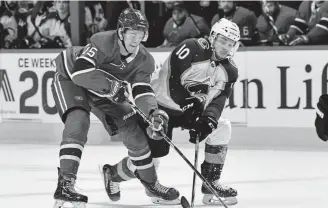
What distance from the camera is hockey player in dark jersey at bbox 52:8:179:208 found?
3.69 meters

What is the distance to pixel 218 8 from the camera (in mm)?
6848

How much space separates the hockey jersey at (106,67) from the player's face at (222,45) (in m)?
0.33

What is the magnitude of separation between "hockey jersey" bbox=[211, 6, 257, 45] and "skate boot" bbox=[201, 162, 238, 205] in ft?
8.65

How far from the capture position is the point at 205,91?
4.22 meters

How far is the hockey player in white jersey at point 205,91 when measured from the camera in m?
4.04

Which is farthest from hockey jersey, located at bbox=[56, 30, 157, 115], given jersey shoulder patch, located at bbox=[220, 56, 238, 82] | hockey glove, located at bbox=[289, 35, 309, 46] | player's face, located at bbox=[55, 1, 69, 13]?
player's face, located at bbox=[55, 1, 69, 13]

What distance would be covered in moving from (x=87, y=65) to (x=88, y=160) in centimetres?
214

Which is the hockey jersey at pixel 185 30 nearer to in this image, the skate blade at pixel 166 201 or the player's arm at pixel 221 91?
the player's arm at pixel 221 91

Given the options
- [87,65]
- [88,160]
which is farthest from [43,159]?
[87,65]

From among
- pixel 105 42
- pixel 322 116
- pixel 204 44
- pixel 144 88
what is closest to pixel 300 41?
pixel 204 44

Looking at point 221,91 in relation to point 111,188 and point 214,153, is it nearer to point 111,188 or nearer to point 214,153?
point 214,153

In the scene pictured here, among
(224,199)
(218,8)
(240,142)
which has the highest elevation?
(218,8)

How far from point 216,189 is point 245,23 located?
275 cm

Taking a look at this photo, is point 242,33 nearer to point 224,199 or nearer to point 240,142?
point 240,142
